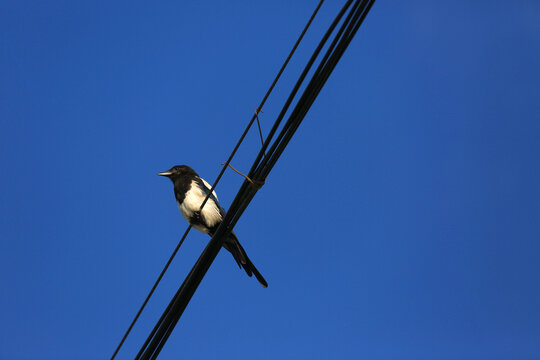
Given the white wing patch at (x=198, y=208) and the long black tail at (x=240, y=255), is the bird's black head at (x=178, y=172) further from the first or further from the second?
the long black tail at (x=240, y=255)

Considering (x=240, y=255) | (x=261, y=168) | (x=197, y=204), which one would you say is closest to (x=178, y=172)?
(x=197, y=204)

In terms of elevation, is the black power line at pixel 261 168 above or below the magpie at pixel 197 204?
below

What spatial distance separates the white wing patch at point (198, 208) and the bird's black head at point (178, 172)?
0.45 meters

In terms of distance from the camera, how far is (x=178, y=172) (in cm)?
590

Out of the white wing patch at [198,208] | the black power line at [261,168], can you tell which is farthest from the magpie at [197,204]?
the black power line at [261,168]

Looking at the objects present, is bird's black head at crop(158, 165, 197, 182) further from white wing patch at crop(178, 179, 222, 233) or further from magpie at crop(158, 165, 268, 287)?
white wing patch at crop(178, 179, 222, 233)

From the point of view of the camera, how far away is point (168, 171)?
6.00m

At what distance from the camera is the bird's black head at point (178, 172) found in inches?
230

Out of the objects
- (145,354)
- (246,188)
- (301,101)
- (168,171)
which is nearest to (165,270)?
(145,354)

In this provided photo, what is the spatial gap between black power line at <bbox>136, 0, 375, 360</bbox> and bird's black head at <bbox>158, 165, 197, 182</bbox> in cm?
283

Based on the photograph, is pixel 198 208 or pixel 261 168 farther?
pixel 198 208

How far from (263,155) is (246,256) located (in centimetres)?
195

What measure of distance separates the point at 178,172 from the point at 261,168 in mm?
3112

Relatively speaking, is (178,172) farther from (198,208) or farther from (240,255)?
(240,255)
